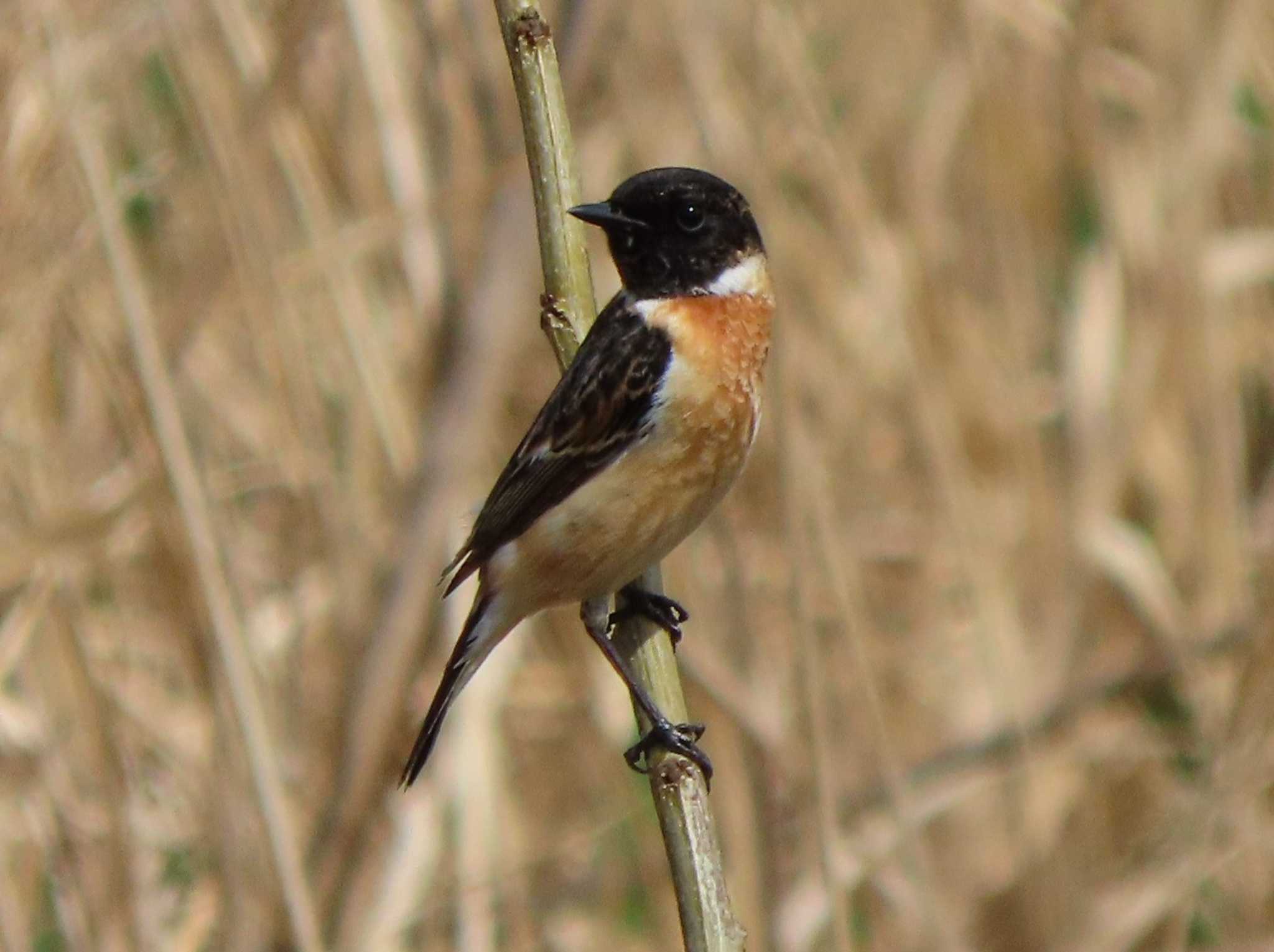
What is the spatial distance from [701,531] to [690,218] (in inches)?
51.4

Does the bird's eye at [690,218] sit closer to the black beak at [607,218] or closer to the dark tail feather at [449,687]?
the black beak at [607,218]

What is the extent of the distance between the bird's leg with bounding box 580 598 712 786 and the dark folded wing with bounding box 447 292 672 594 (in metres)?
0.22

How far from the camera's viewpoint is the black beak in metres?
2.44

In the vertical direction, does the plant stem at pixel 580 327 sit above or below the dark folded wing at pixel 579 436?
below

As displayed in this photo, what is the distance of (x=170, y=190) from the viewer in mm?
3482

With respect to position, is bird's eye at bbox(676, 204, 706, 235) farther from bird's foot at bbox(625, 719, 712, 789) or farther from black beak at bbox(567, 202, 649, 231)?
bird's foot at bbox(625, 719, 712, 789)

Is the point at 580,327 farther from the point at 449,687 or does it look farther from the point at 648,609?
the point at 449,687

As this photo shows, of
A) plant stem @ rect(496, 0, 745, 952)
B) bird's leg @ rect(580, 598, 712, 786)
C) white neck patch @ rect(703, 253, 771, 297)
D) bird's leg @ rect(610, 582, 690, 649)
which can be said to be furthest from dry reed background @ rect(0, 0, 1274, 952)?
plant stem @ rect(496, 0, 745, 952)

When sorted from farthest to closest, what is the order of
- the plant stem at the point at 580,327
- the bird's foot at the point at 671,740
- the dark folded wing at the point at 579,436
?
the dark folded wing at the point at 579,436 < the bird's foot at the point at 671,740 < the plant stem at the point at 580,327

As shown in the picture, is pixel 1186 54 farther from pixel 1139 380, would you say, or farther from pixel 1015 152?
pixel 1139 380

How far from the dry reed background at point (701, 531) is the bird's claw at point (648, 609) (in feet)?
1.42

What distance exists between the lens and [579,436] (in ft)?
8.97

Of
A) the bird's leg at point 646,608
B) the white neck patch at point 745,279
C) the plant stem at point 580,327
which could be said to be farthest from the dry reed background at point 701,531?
the plant stem at point 580,327

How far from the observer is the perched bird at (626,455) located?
2.66 m
